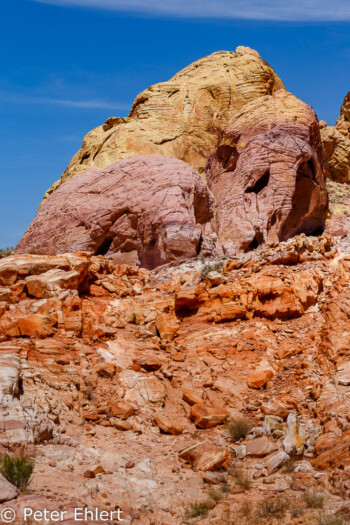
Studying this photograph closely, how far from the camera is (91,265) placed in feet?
43.8

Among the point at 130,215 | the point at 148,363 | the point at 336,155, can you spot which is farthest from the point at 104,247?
the point at 336,155

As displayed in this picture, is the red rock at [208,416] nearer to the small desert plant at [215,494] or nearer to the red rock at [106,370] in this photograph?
the red rock at [106,370]

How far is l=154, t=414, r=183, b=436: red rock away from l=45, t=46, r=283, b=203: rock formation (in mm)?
20881

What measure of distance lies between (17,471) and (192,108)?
28389 millimetres

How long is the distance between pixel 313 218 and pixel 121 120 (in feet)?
43.4

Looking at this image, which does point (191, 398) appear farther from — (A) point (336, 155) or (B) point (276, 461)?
(A) point (336, 155)

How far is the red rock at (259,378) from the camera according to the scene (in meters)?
9.84

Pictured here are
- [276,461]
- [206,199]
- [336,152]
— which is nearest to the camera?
[276,461]

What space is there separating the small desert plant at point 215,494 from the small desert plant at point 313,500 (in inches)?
42.8

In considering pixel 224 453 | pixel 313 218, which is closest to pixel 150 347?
pixel 224 453

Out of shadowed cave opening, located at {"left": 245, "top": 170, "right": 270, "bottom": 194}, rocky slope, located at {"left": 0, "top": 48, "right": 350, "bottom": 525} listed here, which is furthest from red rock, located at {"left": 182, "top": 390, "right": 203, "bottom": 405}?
shadowed cave opening, located at {"left": 245, "top": 170, "right": 270, "bottom": 194}

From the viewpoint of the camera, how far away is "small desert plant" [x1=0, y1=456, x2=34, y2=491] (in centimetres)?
600

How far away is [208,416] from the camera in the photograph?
9047 mm

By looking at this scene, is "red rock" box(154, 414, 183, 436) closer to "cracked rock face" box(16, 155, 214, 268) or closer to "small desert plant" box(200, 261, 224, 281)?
"small desert plant" box(200, 261, 224, 281)
